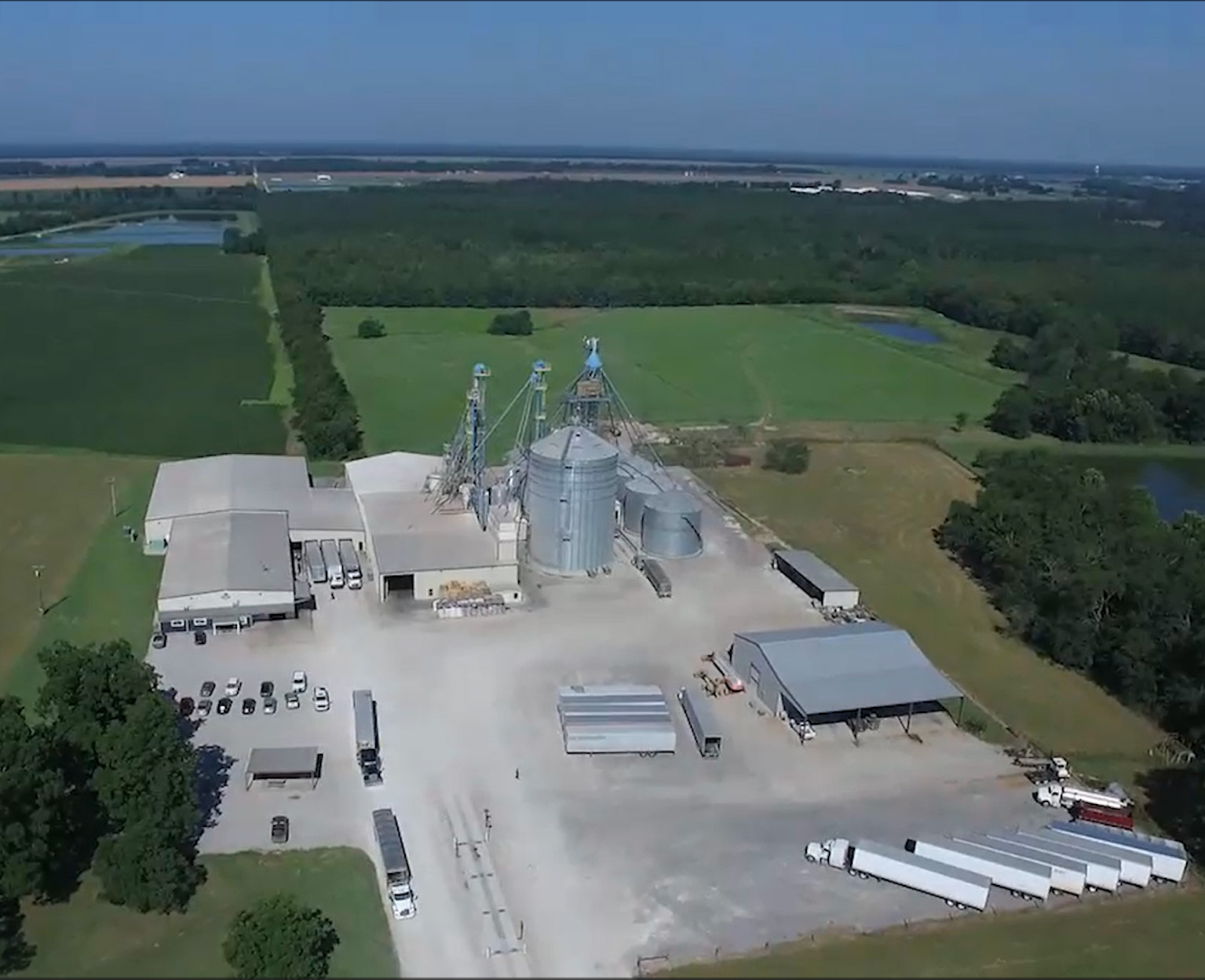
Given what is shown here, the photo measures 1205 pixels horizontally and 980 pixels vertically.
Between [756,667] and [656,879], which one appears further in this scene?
[756,667]

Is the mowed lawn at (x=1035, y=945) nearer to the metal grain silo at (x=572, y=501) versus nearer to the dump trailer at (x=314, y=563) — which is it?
the metal grain silo at (x=572, y=501)

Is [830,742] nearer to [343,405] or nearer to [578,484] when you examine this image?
[578,484]

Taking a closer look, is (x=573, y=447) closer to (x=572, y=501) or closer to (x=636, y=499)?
(x=572, y=501)

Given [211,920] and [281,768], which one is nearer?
[211,920]

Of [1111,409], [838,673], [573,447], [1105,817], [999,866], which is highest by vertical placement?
[573,447]

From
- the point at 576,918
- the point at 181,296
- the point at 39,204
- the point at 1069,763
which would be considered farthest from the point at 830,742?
the point at 39,204

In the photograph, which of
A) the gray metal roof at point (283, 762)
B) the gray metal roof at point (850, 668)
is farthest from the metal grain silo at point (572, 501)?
the gray metal roof at point (283, 762)

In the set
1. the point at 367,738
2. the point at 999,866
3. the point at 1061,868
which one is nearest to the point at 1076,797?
the point at 1061,868
